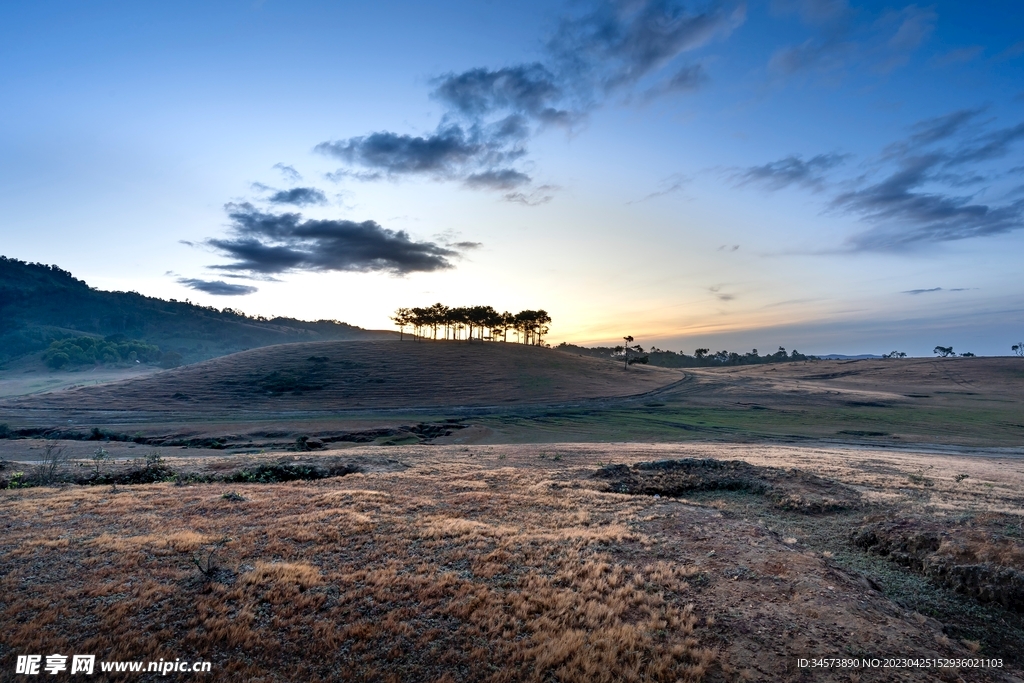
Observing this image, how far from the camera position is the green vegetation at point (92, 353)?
149875 millimetres

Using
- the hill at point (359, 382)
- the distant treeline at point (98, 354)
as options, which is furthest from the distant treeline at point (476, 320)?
the distant treeline at point (98, 354)

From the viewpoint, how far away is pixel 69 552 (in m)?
10.4

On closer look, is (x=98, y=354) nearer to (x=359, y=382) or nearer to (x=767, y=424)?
(x=359, y=382)

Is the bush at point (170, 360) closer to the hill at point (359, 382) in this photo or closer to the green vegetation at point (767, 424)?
the hill at point (359, 382)

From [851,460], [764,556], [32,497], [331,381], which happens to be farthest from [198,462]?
[331,381]

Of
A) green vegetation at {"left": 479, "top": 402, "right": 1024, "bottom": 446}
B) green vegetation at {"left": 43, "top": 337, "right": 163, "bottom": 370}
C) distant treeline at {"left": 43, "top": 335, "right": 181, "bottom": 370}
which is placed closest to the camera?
green vegetation at {"left": 479, "top": 402, "right": 1024, "bottom": 446}

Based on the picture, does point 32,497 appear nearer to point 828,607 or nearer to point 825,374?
point 828,607

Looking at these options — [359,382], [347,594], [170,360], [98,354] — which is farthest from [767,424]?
[98,354]

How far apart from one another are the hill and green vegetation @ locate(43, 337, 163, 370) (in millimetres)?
85531

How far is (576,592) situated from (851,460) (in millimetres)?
29528

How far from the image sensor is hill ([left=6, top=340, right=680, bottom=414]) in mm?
74188

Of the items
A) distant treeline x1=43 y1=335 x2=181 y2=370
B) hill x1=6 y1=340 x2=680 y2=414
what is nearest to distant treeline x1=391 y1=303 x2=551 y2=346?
hill x1=6 y1=340 x2=680 y2=414

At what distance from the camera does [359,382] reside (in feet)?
295

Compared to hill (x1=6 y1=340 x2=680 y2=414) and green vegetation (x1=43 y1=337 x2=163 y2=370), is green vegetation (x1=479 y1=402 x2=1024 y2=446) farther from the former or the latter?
green vegetation (x1=43 y1=337 x2=163 y2=370)
